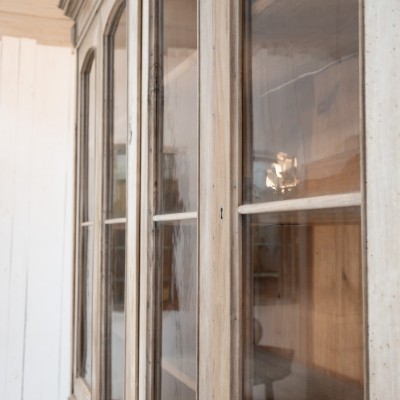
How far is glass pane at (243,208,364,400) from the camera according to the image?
527mm

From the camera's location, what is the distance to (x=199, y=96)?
0.82m

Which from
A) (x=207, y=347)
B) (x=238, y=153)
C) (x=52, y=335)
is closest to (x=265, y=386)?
(x=207, y=347)

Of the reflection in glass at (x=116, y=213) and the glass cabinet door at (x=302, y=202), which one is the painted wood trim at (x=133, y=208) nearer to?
the reflection in glass at (x=116, y=213)

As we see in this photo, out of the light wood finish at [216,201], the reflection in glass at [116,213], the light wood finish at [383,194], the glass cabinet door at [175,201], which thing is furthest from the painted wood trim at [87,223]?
the light wood finish at [383,194]

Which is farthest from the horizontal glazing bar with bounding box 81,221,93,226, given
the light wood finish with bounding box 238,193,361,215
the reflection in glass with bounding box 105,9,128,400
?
the light wood finish with bounding box 238,193,361,215

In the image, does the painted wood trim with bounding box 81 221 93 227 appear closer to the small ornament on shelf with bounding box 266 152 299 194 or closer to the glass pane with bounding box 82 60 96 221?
the glass pane with bounding box 82 60 96 221

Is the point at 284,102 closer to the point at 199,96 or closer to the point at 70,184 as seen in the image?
the point at 199,96

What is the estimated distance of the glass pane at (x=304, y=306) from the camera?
0.53 metres

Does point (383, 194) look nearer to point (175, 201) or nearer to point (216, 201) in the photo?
point (216, 201)

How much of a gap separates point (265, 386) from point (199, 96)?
1.32 feet

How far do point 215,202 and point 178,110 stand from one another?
0.23 metres

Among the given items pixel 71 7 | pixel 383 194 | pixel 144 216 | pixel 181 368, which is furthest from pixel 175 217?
pixel 71 7

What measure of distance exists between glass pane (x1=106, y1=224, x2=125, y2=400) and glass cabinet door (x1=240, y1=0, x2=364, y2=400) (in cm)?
55

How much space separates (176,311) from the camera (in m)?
0.91
